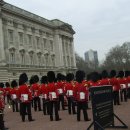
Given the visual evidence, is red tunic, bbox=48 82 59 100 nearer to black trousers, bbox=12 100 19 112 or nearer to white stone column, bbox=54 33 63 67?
black trousers, bbox=12 100 19 112

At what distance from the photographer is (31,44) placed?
70.2 metres

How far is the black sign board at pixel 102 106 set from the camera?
459 inches

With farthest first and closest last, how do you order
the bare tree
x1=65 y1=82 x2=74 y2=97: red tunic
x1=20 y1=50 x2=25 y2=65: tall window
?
the bare tree
x1=20 y1=50 x2=25 y2=65: tall window
x1=65 y1=82 x2=74 y2=97: red tunic

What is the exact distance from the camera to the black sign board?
11648 millimetres

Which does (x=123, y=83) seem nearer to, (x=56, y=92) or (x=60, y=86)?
(x=60, y=86)

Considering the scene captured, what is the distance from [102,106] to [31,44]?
58686 mm

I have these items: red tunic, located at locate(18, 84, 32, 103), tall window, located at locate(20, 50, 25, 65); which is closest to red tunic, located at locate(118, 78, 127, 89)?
red tunic, located at locate(18, 84, 32, 103)

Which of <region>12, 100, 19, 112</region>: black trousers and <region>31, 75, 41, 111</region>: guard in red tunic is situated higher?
<region>31, 75, 41, 111</region>: guard in red tunic

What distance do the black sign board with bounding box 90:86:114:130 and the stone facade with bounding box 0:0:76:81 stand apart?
42.6 meters

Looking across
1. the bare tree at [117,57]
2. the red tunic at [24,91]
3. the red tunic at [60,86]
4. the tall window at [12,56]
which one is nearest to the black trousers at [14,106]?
the red tunic at [60,86]

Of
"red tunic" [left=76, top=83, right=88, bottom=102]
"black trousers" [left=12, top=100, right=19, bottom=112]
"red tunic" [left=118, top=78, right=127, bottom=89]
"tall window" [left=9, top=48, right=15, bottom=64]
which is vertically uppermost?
"tall window" [left=9, top=48, right=15, bottom=64]

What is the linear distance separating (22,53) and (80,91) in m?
50.0

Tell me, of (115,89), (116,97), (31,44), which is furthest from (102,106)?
(31,44)

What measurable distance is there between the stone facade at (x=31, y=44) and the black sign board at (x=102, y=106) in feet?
140
